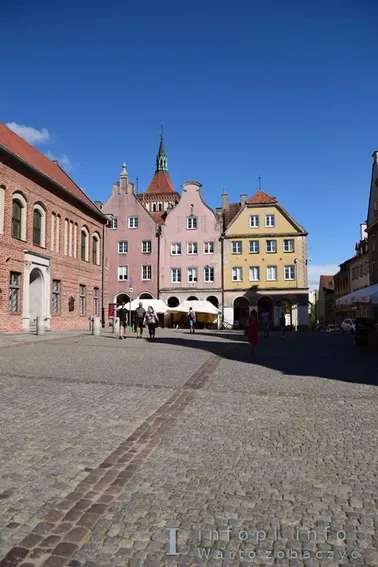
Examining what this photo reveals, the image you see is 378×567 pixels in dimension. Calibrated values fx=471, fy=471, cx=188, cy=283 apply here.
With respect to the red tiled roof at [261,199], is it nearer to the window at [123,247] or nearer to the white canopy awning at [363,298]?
the window at [123,247]

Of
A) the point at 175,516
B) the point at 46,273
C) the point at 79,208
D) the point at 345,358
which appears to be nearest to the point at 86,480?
the point at 175,516

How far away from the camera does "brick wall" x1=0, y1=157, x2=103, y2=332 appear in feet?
81.8

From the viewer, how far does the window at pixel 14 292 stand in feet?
83.9

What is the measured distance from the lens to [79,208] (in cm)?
3478

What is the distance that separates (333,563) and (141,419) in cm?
404

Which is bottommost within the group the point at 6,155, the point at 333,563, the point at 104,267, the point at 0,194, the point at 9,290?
the point at 333,563

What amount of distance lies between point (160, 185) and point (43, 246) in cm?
5333

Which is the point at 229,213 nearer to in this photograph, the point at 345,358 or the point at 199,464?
the point at 345,358

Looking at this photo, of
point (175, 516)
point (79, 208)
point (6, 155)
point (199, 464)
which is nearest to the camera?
point (175, 516)

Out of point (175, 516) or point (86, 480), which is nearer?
point (175, 516)

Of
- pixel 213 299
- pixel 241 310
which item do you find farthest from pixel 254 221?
pixel 241 310

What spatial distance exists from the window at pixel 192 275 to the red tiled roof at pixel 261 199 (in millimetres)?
9428

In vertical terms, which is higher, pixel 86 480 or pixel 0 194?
pixel 0 194

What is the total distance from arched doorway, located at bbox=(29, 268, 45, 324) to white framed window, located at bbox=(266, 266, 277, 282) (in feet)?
87.3
